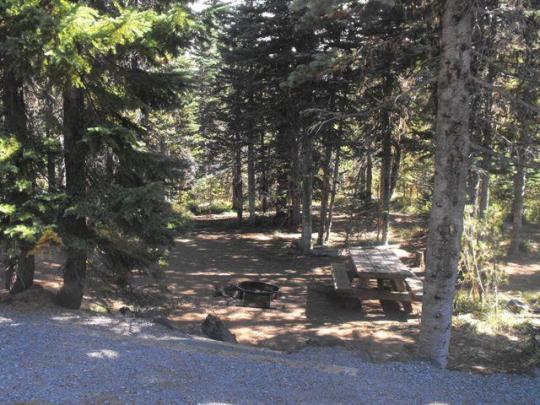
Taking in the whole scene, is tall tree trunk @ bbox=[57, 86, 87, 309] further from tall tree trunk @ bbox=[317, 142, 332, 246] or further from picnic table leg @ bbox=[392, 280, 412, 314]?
tall tree trunk @ bbox=[317, 142, 332, 246]

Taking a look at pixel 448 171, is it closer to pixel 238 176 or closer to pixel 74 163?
pixel 74 163

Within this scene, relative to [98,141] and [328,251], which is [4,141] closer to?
[98,141]

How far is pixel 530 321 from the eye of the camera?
8.74 meters

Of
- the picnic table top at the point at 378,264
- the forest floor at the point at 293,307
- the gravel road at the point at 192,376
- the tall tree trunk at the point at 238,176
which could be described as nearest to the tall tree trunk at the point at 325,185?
the forest floor at the point at 293,307

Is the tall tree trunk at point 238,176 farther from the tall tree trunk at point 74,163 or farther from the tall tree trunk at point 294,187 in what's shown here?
the tall tree trunk at point 74,163

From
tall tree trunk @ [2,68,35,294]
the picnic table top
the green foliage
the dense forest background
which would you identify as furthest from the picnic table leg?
tall tree trunk @ [2,68,35,294]

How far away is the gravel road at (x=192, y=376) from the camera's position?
4402 millimetres

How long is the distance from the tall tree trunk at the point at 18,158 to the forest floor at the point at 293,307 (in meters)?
1.17

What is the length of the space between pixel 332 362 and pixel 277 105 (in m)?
11.8

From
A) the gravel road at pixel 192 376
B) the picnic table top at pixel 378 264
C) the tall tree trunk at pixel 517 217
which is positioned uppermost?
the tall tree trunk at pixel 517 217

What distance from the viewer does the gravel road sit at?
14.4ft

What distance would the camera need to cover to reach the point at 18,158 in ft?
21.3

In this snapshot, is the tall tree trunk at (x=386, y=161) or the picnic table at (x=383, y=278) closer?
the picnic table at (x=383, y=278)

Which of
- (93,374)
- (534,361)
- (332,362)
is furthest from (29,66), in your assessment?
(534,361)
